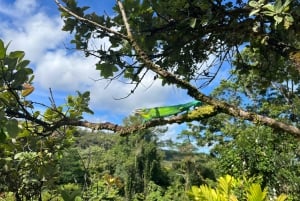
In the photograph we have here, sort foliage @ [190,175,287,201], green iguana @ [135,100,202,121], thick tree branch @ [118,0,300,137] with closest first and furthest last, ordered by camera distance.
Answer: thick tree branch @ [118,0,300,137], green iguana @ [135,100,202,121], foliage @ [190,175,287,201]

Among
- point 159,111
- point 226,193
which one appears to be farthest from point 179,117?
point 226,193

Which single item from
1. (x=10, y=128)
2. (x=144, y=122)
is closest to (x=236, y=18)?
(x=144, y=122)

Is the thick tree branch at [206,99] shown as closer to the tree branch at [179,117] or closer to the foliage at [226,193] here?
the tree branch at [179,117]

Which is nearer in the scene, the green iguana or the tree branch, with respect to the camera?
the tree branch

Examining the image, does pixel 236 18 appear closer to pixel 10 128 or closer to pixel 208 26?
pixel 208 26

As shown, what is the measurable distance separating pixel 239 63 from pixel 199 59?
339 millimetres

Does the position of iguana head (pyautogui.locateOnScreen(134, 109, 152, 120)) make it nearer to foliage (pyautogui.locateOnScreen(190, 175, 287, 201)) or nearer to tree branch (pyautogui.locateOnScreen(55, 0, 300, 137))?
tree branch (pyautogui.locateOnScreen(55, 0, 300, 137))

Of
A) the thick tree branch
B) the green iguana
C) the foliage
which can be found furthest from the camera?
the foliage

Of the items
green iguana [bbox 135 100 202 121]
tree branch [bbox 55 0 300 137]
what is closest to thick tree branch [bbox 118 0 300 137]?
tree branch [bbox 55 0 300 137]

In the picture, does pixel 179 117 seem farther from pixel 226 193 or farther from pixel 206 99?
pixel 226 193

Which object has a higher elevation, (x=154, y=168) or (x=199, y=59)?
(x=154, y=168)

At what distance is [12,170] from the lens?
222 centimetres

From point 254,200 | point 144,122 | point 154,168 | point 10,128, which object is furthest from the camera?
point 154,168

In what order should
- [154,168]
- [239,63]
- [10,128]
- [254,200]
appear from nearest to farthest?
[10,128] < [239,63] < [254,200] < [154,168]
